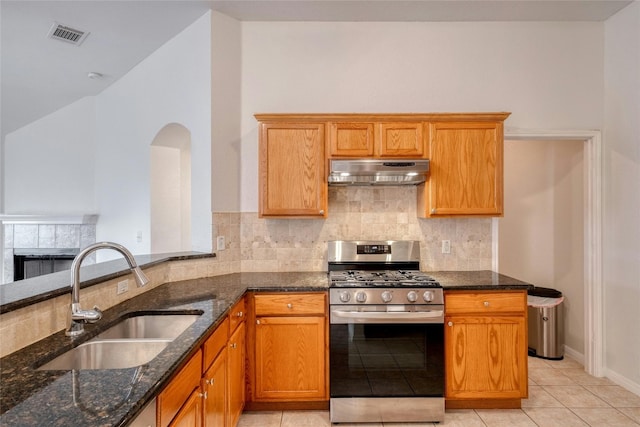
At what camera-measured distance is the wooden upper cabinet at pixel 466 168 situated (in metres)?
2.83

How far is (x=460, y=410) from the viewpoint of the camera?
8.53 feet

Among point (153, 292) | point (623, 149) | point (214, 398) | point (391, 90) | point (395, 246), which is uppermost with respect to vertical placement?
point (391, 90)

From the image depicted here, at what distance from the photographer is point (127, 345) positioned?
5.15 feet

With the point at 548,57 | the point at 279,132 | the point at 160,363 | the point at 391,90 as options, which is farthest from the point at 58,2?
the point at 548,57

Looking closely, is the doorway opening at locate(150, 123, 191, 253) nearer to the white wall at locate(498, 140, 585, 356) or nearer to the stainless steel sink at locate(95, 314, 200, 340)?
the stainless steel sink at locate(95, 314, 200, 340)

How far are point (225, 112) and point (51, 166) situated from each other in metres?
2.82

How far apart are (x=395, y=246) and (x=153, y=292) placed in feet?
6.32

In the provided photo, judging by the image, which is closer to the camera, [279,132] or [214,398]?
[214,398]

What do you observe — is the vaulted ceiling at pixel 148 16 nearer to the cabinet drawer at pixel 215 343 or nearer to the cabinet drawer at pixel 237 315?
the cabinet drawer at pixel 237 315

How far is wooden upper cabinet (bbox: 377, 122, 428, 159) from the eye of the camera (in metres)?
2.83

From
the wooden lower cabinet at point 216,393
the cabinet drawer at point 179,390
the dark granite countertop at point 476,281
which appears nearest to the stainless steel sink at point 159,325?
the wooden lower cabinet at point 216,393

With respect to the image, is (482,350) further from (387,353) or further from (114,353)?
(114,353)

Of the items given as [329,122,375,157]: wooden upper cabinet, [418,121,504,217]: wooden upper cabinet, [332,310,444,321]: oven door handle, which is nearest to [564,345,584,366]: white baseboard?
[418,121,504,217]: wooden upper cabinet

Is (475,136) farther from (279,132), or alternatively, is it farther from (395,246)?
(279,132)
